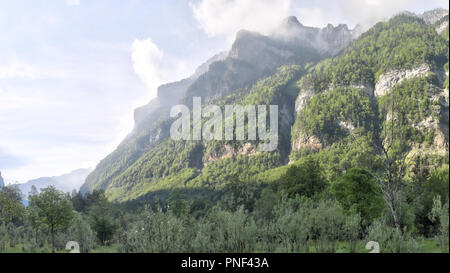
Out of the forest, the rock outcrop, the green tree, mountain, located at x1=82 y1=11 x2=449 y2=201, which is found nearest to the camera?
the forest

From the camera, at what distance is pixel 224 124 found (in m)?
132

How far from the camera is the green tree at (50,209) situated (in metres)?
16.0

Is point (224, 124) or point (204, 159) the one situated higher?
point (224, 124)

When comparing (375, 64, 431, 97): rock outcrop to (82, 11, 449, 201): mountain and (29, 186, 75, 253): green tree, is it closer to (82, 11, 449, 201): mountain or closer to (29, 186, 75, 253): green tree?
(82, 11, 449, 201): mountain

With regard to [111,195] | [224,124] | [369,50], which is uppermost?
[369,50]

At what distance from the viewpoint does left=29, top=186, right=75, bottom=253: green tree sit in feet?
52.5

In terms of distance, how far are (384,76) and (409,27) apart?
4068 cm

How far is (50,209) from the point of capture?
16047 mm

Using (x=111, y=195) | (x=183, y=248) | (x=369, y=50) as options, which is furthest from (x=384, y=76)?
(x=111, y=195)

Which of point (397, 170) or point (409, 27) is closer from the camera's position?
point (397, 170)

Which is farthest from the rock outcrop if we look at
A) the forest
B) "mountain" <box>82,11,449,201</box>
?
the forest
